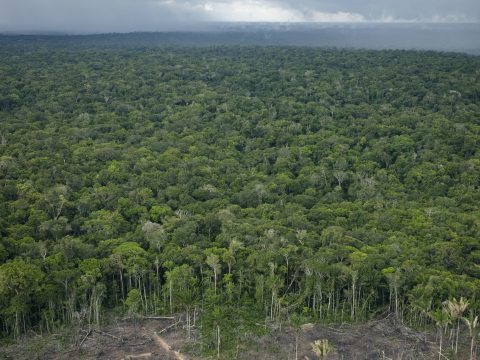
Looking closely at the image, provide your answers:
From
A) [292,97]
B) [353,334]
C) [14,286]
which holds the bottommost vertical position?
[353,334]

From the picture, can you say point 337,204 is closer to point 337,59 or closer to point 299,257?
point 299,257

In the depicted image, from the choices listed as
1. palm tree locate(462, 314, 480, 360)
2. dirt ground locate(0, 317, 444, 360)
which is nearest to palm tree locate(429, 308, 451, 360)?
palm tree locate(462, 314, 480, 360)

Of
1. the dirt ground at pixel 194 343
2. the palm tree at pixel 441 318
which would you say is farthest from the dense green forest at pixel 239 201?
the dirt ground at pixel 194 343

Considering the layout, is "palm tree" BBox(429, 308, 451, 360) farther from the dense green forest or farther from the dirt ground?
the dirt ground

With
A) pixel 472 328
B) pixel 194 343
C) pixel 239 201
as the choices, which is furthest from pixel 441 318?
pixel 239 201

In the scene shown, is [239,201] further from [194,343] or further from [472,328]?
[472,328]

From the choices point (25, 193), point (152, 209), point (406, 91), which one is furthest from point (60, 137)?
point (406, 91)
